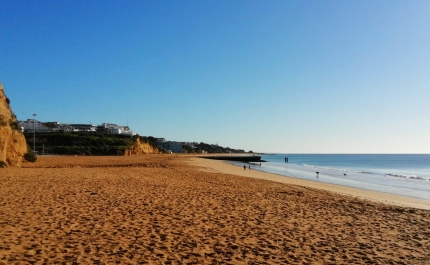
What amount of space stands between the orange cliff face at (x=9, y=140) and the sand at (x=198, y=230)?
16.1 metres

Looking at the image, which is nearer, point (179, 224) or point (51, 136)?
point (179, 224)

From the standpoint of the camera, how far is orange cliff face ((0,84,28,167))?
25.7 meters

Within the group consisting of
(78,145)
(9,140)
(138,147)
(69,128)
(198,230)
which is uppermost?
(69,128)

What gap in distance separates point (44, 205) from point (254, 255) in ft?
24.3

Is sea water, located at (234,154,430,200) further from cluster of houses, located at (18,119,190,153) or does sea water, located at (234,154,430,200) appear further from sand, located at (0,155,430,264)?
cluster of houses, located at (18,119,190,153)

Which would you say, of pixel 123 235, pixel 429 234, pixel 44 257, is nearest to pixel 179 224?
pixel 123 235

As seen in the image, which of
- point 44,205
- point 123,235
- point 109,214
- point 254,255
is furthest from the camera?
point 44,205

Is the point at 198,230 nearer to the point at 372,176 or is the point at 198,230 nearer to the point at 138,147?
the point at 372,176

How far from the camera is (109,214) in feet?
30.9

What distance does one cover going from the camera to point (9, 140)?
29.0 m

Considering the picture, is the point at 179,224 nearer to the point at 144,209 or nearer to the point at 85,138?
the point at 144,209

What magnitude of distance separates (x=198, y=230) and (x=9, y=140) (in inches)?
1094

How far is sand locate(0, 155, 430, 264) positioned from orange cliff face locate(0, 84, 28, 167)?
1607 centimetres

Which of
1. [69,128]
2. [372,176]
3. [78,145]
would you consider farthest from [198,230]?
[69,128]
